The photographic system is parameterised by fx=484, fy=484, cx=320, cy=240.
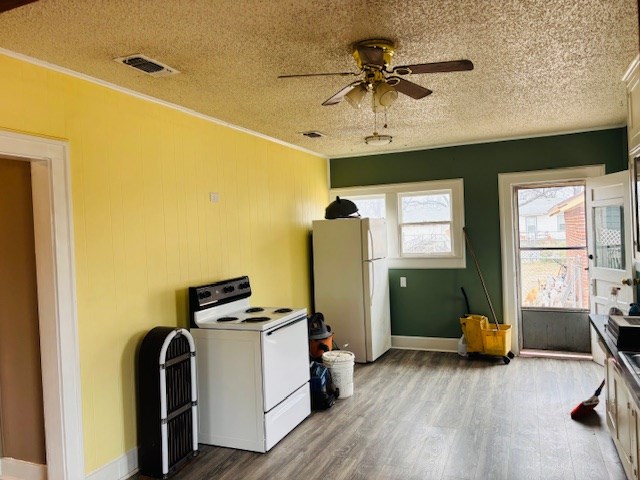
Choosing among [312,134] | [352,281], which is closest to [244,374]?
[352,281]

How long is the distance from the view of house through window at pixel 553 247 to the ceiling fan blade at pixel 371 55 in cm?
371

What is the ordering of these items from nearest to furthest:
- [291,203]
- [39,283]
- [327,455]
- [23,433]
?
[39,283] < [23,433] < [327,455] < [291,203]

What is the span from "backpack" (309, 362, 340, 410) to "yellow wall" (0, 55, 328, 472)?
1001 millimetres

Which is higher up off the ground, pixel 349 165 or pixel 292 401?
pixel 349 165

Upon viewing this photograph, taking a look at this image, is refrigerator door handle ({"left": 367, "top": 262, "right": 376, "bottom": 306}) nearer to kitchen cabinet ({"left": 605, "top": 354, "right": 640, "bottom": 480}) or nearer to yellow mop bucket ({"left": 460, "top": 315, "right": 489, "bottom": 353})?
yellow mop bucket ({"left": 460, "top": 315, "right": 489, "bottom": 353})

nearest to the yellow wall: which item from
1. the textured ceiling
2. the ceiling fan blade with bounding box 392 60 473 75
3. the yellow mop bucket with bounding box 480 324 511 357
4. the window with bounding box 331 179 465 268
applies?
the textured ceiling

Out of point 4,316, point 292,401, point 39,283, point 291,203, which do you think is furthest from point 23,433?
point 291,203

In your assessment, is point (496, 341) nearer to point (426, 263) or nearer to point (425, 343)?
A: point (425, 343)

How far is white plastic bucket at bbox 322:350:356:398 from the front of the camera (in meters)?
4.30

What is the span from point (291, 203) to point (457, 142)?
2051 millimetres

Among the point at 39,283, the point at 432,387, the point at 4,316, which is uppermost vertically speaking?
the point at 39,283

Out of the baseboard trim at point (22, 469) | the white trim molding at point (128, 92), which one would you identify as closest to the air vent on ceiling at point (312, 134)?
the white trim molding at point (128, 92)

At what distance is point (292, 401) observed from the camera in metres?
3.70

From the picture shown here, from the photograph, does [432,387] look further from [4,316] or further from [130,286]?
[4,316]
